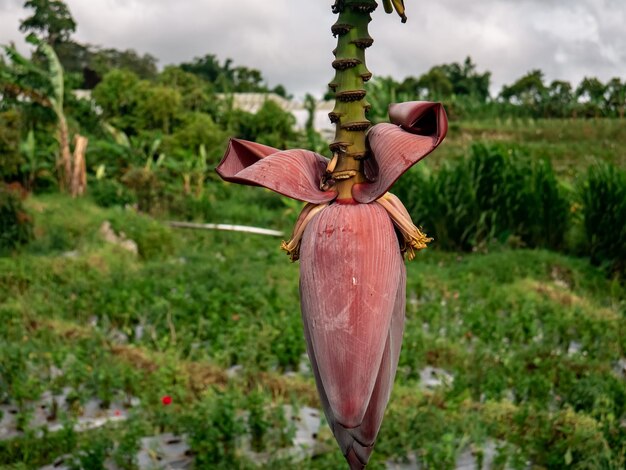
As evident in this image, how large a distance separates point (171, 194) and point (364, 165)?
26.3 ft

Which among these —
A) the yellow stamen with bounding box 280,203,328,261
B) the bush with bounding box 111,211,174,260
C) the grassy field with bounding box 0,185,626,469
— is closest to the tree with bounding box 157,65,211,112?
the bush with bounding box 111,211,174,260

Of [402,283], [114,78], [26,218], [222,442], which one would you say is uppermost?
[114,78]

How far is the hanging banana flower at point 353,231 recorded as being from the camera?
0.38 m

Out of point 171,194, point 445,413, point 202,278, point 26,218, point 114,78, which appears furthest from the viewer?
point 114,78

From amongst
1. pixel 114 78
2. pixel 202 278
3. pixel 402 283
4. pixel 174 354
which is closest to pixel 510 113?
pixel 114 78

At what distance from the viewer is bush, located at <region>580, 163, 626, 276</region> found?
5.68 metres

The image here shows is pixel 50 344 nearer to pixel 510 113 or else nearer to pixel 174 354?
pixel 174 354

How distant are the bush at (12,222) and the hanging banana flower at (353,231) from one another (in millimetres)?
5814

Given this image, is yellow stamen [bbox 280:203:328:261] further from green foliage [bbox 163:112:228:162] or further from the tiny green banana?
green foliage [bbox 163:112:228:162]

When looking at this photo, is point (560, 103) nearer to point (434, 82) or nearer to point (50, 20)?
Answer: point (434, 82)

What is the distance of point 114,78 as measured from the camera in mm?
11227

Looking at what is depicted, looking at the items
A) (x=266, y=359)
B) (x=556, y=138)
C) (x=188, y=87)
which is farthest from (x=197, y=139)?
(x=266, y=359)

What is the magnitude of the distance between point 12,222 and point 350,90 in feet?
19.7

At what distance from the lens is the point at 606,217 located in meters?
5.80
